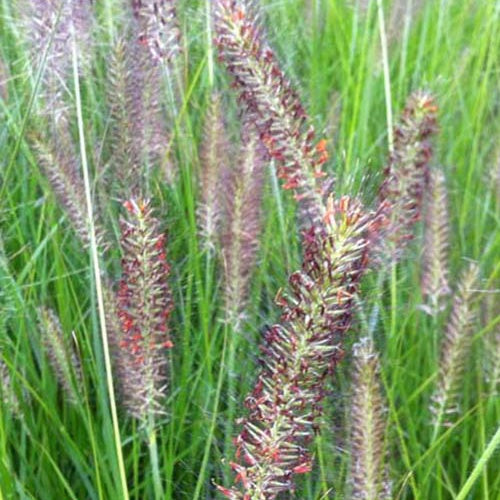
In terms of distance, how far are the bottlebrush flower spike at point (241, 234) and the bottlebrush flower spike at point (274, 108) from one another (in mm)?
68

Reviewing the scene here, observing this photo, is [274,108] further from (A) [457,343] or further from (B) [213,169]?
(A) [457,343]

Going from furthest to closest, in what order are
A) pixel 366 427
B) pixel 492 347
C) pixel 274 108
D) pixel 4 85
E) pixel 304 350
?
pixel 4 85 < pixel 492 347 < pixel 274 108 < pixel 366 427 < pixel 304 350

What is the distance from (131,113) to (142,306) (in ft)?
1.24

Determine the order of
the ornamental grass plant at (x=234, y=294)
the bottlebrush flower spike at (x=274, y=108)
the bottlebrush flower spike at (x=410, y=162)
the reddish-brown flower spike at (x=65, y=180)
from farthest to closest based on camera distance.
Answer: the bottlebrush flower spike at (x=410, y=162) → the reddish-brown flower spike at (x=65, y=180) → the bottlebrush flower spike at (x=274, y=108) → the ornamental grass plant at (x=234, y=294)

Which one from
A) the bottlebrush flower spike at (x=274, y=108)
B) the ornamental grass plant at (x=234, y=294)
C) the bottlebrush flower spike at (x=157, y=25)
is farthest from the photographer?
the bottlebrush flower spike at (x=157, y=25)

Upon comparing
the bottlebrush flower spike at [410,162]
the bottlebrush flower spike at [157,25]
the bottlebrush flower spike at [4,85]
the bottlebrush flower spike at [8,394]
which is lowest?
the bottlebrush flower spike at [8,394]

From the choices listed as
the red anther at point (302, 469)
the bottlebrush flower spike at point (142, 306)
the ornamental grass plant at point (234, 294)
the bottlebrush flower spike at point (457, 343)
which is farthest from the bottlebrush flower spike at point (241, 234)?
the red anther at point (302, 469)

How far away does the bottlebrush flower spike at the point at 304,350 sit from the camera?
2.27 feet

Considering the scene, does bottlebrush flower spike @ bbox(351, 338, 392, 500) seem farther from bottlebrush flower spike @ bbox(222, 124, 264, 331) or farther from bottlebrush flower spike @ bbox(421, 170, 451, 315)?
bottlebrush flower spike @ bbox(421, 170, 451, 315)

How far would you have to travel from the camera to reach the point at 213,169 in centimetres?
125

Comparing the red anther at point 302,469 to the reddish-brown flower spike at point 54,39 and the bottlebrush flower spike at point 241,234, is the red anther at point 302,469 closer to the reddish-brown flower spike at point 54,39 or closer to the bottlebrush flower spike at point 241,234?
the bottlebrush flower spike at point 241,234

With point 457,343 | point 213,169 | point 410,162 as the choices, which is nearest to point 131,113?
point 213,169

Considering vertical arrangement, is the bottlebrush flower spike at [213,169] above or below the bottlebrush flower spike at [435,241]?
above

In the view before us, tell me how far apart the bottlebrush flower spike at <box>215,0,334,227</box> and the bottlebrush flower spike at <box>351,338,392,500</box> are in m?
0.22
